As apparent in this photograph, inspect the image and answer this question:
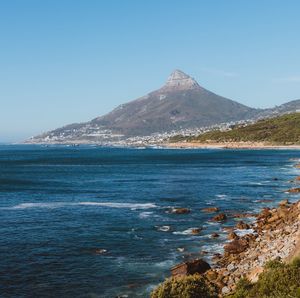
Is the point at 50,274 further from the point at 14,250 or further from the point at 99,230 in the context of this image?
the point at 99,230

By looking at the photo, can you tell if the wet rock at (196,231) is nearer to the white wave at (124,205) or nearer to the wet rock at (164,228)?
the wet rock at (164,228)

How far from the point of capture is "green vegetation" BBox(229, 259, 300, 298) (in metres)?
21.3

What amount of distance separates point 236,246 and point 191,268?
7184mm

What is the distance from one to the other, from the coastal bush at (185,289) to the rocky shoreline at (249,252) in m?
3.82

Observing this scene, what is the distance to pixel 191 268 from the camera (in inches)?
1395

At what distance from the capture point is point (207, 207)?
65.2m

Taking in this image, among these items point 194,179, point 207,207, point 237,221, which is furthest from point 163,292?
point 194,179

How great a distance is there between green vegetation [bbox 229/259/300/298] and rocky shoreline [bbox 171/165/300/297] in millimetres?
Answer: 3868

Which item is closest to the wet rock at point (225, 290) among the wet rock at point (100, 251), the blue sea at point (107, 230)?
the blue sea at point (107, 230)

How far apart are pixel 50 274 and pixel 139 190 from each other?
5079 cm

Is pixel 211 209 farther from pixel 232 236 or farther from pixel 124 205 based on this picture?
pixel 232 236

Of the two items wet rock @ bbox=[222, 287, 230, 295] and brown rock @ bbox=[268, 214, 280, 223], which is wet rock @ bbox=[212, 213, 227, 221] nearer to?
brown rock @ bbox=[268, 214, 280, 223]

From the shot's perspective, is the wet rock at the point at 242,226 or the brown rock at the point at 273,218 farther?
the brown rock at the point at 273,218

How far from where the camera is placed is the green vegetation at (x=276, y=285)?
2133 centimetres
